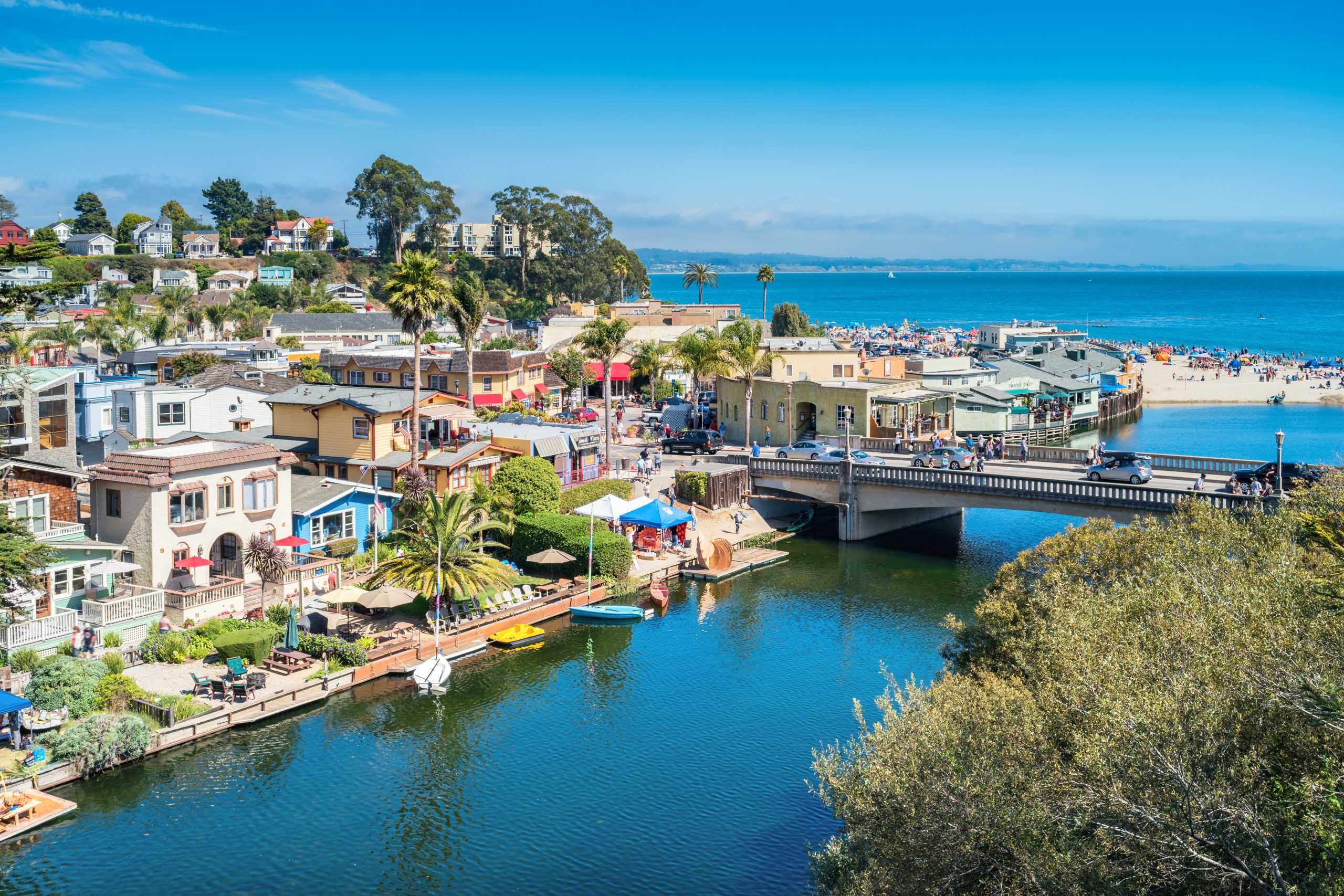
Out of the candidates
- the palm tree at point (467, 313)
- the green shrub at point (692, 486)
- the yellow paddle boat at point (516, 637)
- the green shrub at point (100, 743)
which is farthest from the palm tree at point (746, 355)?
the green shrub at point (100, 743)

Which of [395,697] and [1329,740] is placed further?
[395,697]

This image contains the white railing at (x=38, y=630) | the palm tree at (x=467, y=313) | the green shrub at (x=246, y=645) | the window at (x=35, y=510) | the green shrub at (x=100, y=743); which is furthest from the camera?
the palm tree at (x=467, y=313)

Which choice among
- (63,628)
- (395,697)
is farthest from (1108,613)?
(63,628)

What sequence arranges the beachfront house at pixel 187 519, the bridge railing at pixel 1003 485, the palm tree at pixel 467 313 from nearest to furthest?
the beachfront house at pixel 187 519 < the bridge railing at pixel 1003 485 < the palm tree at pixel 467 313

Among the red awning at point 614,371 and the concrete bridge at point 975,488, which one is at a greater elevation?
the red awning at point 614,371

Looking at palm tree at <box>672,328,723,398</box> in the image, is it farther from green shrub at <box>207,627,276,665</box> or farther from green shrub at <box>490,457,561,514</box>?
green shrub at <box>207,627,276,665</box>

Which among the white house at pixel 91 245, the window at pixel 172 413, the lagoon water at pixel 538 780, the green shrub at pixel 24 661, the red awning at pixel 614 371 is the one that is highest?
the white house at pixel 91 245

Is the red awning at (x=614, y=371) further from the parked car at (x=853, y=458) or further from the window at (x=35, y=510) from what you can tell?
the window at (x=35, y=510)

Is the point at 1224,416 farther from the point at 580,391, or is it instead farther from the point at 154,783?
the point at 154,783
